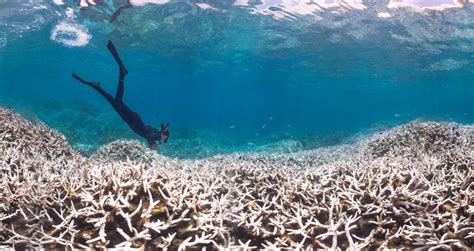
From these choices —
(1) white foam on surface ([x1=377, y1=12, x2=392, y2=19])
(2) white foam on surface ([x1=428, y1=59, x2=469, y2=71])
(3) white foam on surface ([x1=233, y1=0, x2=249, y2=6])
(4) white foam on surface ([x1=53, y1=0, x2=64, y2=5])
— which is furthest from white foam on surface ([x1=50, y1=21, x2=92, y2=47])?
(2) white foam on surface ([x1=428, y1=59, x2=469, y2=71])

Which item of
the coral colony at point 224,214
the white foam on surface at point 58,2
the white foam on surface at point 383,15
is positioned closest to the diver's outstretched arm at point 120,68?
the coral colony at point 224,214

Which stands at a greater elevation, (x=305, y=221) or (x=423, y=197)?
(x=423, y=197)

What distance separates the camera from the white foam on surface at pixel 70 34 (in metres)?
32.0

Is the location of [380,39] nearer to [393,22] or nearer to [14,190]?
[393,22]

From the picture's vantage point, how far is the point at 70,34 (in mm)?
35438

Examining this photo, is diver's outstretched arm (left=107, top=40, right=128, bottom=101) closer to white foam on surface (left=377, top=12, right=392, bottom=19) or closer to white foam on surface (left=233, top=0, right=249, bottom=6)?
white foam on surface (left=233, top=0, right=249, bottom=6)

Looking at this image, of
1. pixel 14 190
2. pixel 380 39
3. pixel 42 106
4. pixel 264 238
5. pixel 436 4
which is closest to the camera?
pixel 264 238

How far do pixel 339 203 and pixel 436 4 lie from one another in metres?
25.1

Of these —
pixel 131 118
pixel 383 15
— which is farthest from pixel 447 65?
pixel 131 118

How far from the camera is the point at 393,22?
2655 centimetres

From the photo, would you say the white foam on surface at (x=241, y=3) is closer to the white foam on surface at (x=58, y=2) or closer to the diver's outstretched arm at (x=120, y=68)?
the white foam on surface at (x=58, y=2)

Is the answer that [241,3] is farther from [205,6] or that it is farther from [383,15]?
[383,15]

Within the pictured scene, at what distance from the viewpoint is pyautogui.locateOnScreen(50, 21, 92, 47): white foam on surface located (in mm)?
32025

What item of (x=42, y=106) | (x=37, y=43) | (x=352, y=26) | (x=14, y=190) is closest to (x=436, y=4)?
(x=352, y=26)
